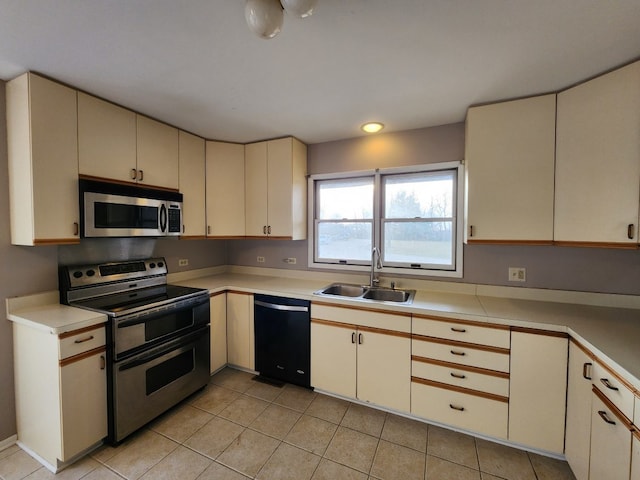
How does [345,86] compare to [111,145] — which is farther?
[111,145]

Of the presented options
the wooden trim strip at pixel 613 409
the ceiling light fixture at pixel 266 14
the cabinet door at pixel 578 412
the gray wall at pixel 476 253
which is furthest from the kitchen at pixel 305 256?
the ceiling light fixture at pixel 266 14

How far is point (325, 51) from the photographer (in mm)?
1453

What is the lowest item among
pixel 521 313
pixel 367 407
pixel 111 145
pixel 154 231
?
pixel 367 407

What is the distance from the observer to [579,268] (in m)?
2.09

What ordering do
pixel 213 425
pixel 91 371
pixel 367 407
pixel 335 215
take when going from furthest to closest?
1. pixel 335 215
2. pixel 367 407
3. pixel 213 425
4. pixel 91 371

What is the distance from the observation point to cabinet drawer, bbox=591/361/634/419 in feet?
3.69

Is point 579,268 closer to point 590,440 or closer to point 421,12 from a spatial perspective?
point 590,440

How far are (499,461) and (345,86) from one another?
8.58ft

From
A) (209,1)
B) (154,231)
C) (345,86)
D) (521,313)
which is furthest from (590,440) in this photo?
(154,231)

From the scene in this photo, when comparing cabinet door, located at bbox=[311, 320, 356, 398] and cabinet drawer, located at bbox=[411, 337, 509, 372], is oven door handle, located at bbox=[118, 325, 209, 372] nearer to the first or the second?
cabinet door, located at bbox=[311, 320, 356, 398]

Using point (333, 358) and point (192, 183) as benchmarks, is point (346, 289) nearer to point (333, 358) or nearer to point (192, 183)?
point (333, 358)

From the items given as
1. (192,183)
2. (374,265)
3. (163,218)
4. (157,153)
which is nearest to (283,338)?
(374,265)

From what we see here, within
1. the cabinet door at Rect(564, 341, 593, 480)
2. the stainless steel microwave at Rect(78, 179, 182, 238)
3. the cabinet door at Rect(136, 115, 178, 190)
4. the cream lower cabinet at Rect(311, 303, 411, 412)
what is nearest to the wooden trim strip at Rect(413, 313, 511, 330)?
the cream lower cabinet at Rect(311, 303, 411, 412)

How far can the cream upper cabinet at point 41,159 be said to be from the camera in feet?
5.49
